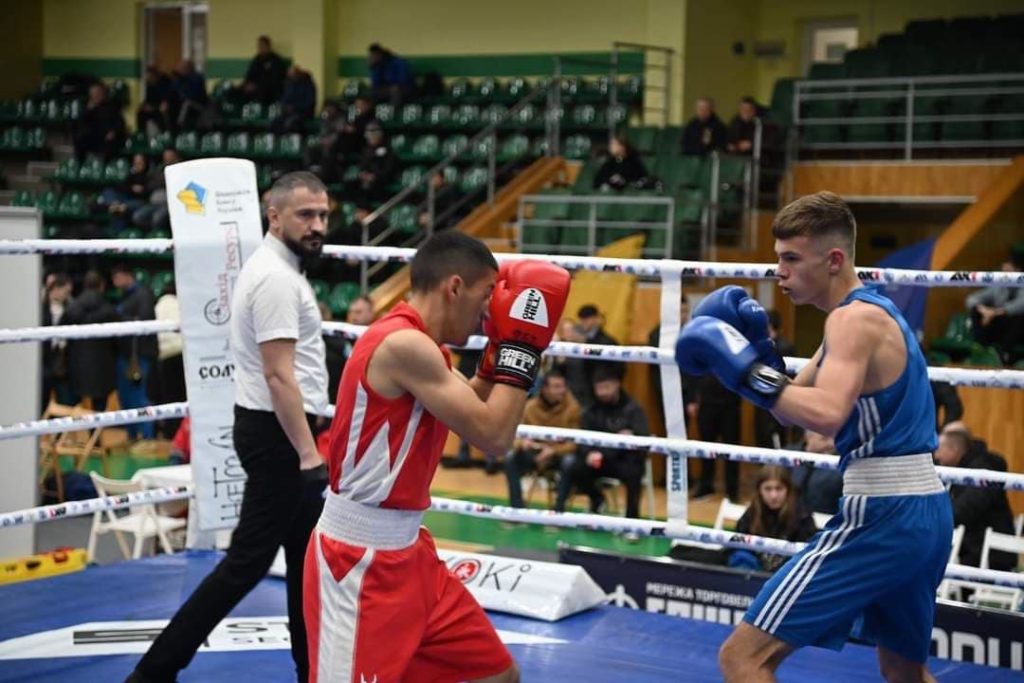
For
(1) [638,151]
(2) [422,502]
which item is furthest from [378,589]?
(1) [638,151]

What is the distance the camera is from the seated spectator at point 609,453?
26.9ft

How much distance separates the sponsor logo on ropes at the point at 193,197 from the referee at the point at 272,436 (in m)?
1.00

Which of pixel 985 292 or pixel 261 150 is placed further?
pixel 261 150

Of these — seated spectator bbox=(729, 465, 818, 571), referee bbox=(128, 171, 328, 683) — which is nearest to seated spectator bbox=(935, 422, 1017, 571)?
seated spectator bbox=(729, 465, 818, 571)

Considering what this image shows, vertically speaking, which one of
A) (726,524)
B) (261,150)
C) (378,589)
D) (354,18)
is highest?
(354,18)

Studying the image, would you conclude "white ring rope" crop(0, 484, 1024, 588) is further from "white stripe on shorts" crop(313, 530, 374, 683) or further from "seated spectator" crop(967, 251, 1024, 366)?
"seated spectator" crop(967, 251, 1024, 366)

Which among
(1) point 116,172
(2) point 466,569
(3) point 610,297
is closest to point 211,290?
(2) point 466,569

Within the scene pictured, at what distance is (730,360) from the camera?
9.72ft

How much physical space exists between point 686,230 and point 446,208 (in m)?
2.73

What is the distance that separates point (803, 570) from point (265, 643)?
207 centimetres

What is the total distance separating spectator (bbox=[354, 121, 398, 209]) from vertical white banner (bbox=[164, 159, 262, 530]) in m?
9.05

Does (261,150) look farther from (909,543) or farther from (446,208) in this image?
(909,543)

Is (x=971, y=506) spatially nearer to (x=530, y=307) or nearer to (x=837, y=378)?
(x=837, y=378)

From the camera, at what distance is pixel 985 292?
960 centimetres
